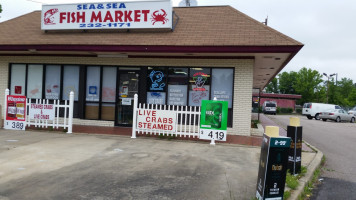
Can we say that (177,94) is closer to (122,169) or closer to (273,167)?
(122,169)

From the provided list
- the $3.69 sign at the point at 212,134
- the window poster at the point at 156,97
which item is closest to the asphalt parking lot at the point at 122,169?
the $3.69 sign at the point at 212,134

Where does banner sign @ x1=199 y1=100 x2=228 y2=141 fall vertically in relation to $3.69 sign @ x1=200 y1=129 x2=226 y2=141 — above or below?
above

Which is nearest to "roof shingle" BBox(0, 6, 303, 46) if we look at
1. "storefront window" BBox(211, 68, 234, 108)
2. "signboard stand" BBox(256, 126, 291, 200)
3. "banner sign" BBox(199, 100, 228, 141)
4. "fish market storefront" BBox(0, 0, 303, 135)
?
"fish market storefront" BBox(0, 0, 303, 135)

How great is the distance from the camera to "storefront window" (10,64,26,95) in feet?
43.6

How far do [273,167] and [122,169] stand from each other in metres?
3.08

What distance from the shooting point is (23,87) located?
13.3 m

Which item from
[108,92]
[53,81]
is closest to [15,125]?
[53,81]

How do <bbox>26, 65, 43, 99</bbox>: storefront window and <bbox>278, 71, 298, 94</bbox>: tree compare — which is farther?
<bbox>278, 71, 298, 94</bbox>: tree

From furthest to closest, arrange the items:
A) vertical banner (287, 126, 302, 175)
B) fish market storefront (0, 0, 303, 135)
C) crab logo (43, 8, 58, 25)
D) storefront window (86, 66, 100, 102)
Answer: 1. crab logo (43, 8, 58, 25)
2. storefront window (86, 66, 100, 102)
3. fish market storefront (0, 0, 303, 135)
4. vertical banner (287, 126, 302, 175)

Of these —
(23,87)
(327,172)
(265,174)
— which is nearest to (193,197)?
(265,174)

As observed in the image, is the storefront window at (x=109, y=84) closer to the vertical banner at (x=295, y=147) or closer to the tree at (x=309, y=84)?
the vertical banner at (x=295, y=147)

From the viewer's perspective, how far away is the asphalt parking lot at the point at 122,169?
4.73 meters

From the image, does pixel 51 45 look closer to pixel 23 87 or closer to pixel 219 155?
pixel 23 87

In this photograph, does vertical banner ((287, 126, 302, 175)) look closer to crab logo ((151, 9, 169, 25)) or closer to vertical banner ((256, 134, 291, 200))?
vertical banner ((256, 134, 291, 200))
